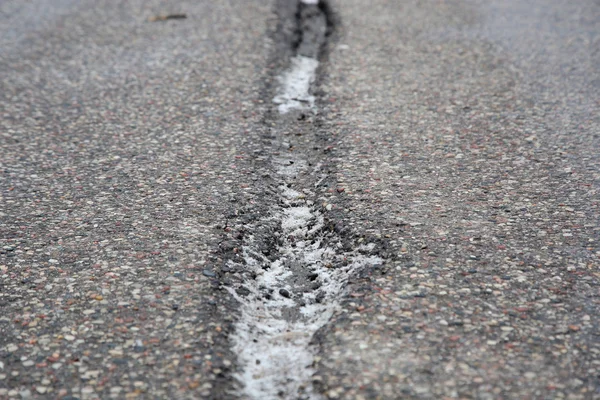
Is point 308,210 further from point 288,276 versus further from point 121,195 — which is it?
point 121,195

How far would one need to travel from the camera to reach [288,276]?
344 centimetres

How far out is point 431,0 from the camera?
8.08 metres

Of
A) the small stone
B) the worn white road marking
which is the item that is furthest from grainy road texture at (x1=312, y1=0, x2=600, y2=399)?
the worn white road marking

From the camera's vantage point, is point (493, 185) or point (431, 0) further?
point (431, 0)

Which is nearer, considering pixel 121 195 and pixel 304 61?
pixel 121 195

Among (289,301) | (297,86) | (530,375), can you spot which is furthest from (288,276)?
(297,86)

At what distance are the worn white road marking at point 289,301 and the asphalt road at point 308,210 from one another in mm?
19

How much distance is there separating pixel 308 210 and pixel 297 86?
2054mm

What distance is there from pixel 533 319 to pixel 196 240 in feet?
5.94

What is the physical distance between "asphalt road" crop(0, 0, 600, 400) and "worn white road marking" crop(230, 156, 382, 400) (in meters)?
0.02

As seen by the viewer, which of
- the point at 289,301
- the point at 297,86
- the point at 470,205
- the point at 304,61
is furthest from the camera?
the point at 304,61

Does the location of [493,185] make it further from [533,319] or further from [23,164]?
[23,164]

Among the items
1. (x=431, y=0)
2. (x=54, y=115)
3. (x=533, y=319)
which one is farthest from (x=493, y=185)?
(x=431, y=0)

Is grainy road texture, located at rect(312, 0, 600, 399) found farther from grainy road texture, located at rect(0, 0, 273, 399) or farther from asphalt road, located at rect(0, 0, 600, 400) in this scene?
grainy road texture, located at rect(0, 0, 273, 399)
